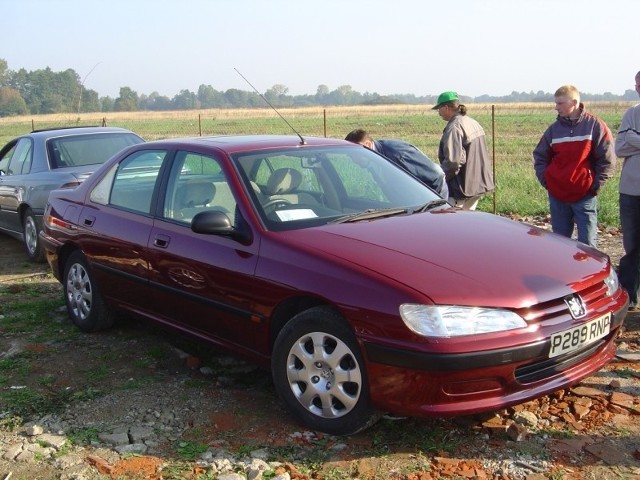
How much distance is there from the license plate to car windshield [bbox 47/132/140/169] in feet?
21.6

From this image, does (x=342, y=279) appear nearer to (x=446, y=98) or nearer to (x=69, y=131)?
(x=446, y=98)

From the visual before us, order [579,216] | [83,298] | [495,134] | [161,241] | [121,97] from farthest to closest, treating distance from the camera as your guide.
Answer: [121,97] < [495,134] < [579,216] < [83,298] < [161,241]

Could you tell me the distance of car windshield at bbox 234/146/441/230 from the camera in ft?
14.7

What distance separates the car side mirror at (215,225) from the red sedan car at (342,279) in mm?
11

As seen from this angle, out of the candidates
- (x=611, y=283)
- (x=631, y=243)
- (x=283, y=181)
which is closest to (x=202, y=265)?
(x=283, y=181)

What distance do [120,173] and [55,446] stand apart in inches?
95.8

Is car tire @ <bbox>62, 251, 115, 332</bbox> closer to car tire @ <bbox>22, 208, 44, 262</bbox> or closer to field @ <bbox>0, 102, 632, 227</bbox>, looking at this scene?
field @ <bbox>0, 102, 632, 227</bbox>

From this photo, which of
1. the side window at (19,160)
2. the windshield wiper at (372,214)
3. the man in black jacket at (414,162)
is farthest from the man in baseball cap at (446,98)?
the side window at (19,160)

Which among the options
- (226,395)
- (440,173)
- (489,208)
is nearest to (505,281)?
(226,395)

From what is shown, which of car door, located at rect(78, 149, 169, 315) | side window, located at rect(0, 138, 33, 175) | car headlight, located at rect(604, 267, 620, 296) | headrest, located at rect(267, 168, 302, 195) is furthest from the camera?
side window, located at rect(0, 138, 33, 175)

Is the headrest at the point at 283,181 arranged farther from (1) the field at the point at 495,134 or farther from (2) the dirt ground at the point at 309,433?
(2) the dirt ground at the point at 309,433

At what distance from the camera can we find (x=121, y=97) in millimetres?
76875

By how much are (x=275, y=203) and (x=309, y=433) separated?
54.6 inches

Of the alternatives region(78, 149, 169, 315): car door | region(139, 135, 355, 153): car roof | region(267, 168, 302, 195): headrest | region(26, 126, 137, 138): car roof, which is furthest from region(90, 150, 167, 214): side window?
region(26, 126, 137, 138): car roof
